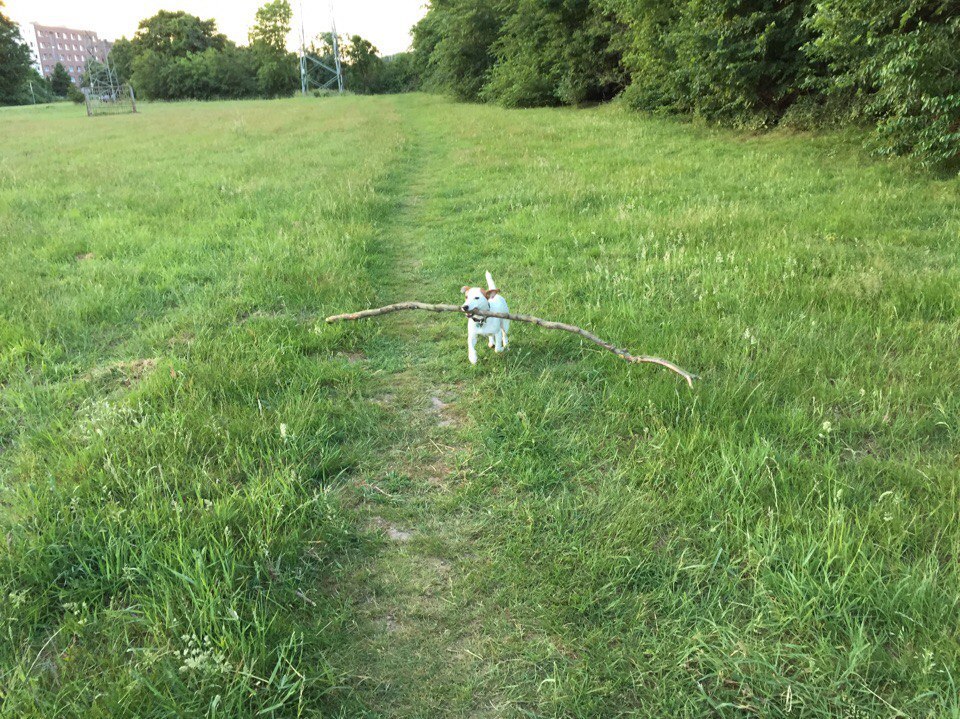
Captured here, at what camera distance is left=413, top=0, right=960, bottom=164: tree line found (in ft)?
28.1

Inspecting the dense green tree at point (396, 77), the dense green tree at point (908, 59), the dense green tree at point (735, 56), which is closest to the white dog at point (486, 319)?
the dense green tree at point (908, 59)

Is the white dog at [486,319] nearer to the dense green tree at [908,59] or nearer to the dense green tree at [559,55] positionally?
the dense green tree at [908,59]

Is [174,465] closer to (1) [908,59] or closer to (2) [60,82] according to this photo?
(1) [908,59]

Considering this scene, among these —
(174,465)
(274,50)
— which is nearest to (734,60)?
(174,465)

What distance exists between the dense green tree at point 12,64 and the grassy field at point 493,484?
87042 millimetres

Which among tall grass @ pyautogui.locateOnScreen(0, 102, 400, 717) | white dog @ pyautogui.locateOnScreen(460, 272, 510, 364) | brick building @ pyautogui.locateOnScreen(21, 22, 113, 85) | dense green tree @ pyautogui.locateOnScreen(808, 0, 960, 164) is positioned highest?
brick building @ pyautogui.locateOnScreen(21, 22, 113, 85)

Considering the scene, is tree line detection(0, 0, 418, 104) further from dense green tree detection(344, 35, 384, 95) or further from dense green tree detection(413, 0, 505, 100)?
dense green tree detection(413, 0, 505, 100)

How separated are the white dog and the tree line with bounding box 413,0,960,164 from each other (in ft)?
27.0

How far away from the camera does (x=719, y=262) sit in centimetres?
593

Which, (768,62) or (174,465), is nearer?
(174,465)

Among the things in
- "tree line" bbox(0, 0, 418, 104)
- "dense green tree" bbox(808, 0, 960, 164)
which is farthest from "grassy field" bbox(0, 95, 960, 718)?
"tree line" bbox(0, 0, 418, 104)

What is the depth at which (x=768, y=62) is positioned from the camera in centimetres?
1419

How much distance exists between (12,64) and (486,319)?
93.2 m

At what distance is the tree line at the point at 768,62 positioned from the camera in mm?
8562
